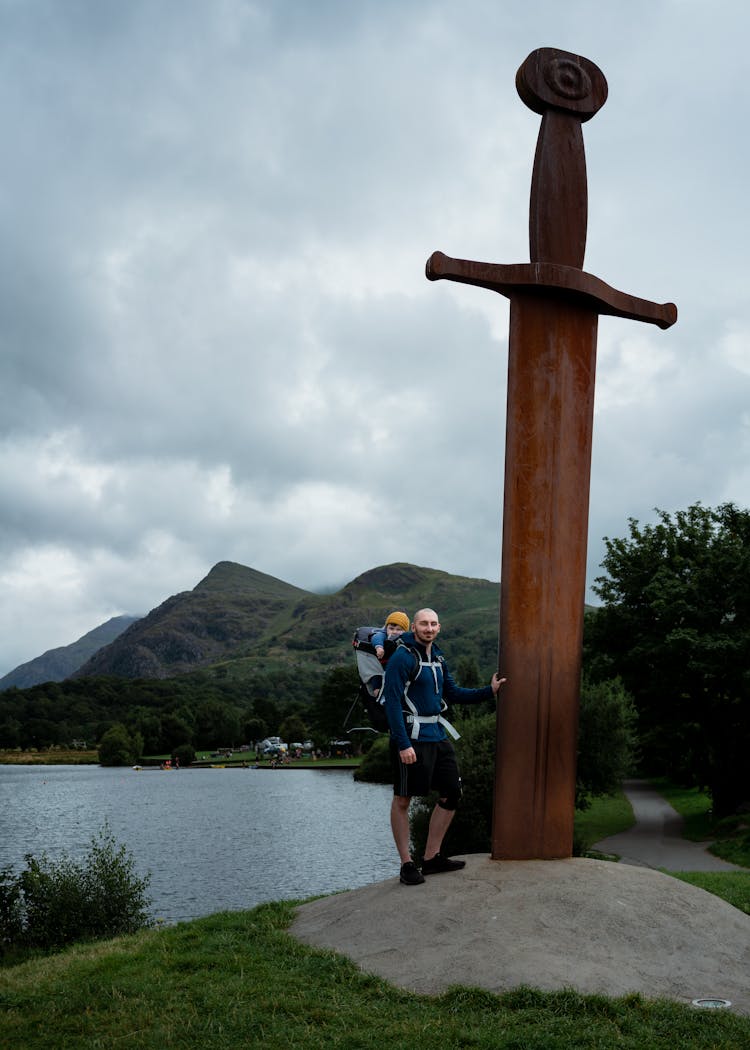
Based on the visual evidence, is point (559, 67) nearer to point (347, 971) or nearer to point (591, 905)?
point (591, 905)

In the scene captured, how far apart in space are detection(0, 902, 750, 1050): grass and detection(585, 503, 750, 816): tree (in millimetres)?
20083

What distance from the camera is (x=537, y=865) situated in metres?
7.58

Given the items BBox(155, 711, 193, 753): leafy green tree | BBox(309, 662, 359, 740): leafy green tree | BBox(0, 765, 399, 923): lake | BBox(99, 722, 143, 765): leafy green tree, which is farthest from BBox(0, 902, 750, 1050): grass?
BBox(155, 711, 193, 753): leafy green tree

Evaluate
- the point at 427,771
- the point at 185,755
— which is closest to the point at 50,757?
the point at 185,755

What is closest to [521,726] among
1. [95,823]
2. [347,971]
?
[347,971]

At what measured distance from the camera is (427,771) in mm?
7430

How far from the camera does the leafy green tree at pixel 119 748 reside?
8650 centimetres

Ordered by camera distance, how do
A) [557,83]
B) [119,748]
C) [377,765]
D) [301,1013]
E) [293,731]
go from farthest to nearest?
[293,731]
[119,748]
[377,765]
[557,83]
[301,1013]

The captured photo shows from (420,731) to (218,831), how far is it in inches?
1093

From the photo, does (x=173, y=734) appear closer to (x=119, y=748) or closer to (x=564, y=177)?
(x=119, y=748)

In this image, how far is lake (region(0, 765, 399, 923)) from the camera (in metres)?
21.2

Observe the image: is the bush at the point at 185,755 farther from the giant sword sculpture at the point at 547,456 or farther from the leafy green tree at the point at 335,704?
the giant sword sculpture at the point at 547,456

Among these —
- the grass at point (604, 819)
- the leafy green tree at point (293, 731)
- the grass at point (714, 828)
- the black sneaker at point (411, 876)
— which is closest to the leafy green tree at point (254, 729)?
the leafy green tree at point (293, 731)

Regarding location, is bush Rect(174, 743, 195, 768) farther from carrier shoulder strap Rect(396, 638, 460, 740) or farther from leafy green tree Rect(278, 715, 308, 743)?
carrier shoulder strap Rect(396, 638, 460, 740)
